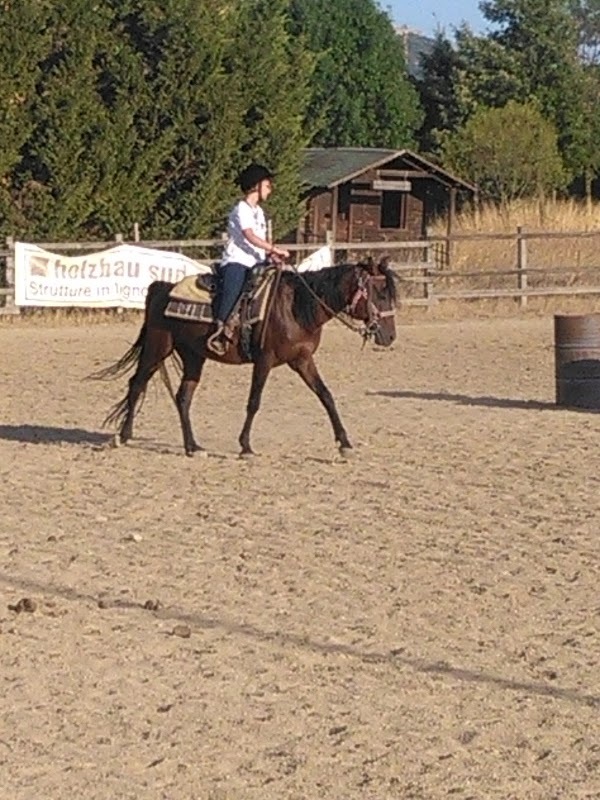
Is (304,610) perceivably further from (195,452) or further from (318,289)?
(195,452)

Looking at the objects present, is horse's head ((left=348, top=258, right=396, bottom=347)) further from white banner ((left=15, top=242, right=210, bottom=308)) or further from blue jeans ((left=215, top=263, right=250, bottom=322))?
white banner ((left=15, top=242, right=210, bottom=308))

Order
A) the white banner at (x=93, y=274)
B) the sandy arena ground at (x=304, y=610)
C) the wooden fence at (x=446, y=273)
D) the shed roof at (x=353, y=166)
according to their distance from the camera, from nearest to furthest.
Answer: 1. the sandy arena ground at (x=304, y=610)
2. the white banner at (x=93, y=274)
3. the wooden fence at (x=446, y=273)
4. the shed roof at (x=353, y=166)

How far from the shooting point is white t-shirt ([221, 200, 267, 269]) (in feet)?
44.0

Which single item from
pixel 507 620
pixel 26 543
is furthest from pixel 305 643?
pixel 26 543

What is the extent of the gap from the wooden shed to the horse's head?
28793mm

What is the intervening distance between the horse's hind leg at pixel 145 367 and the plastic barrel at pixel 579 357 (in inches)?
172

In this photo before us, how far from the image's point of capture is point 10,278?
28812 millimetres

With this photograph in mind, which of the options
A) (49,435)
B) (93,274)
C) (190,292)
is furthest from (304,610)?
(93,274)

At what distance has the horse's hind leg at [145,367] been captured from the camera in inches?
554

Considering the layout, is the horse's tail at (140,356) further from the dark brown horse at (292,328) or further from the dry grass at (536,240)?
the dry grass at (536,240)

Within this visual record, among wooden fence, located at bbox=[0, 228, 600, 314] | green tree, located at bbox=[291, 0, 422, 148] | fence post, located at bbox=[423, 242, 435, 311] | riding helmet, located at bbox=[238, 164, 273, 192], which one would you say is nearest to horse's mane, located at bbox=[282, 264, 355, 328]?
riding helmet, located at bbox=[238, 164, 273, 192]

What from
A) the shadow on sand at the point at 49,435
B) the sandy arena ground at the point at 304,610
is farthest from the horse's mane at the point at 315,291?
the shadow on sand at the point at 49,435

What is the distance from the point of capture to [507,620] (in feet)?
27.3

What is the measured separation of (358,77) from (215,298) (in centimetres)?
5407
